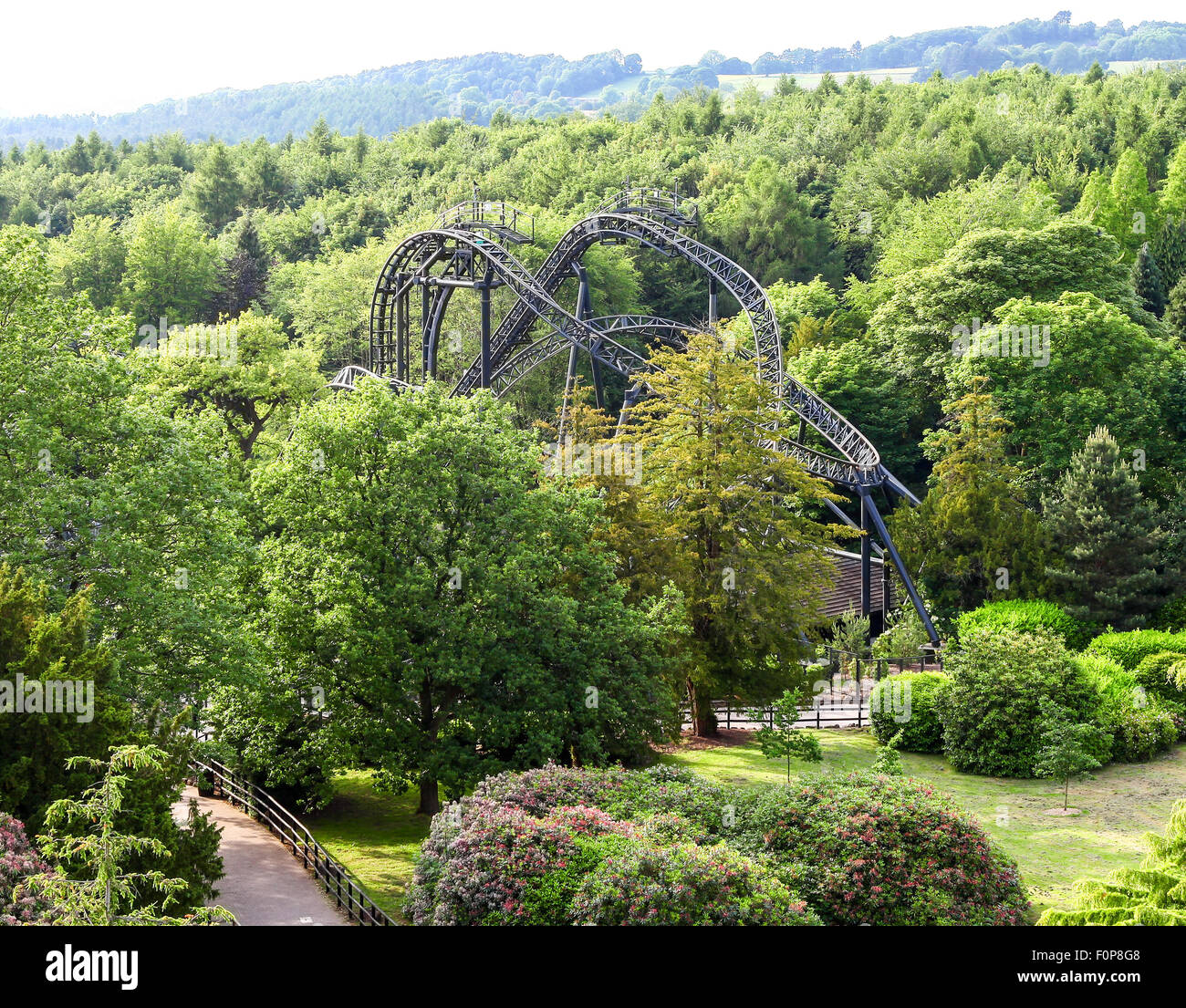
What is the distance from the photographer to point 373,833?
2706 centimetres

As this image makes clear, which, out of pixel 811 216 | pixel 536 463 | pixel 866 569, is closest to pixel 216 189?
pixel 811 216

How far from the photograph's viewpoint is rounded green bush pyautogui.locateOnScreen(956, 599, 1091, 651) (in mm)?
37781

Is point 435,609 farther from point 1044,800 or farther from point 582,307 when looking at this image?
point 582,307

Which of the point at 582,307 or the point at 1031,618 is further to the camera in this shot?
the point at 582,307

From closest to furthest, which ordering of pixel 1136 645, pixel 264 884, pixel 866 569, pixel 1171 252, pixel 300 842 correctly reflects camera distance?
pixel 264 884 < pixel 300 842 < pixel 1136 645 < pixel 866 569 < pixel 1171 252

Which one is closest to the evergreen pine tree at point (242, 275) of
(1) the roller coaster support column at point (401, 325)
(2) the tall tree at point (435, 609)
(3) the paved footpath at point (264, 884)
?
(1) the roller coaster support column at point (401, 325)

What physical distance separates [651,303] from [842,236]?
539 inches

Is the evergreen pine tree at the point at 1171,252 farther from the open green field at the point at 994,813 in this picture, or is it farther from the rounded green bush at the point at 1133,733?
the open green field at the point at 994,813

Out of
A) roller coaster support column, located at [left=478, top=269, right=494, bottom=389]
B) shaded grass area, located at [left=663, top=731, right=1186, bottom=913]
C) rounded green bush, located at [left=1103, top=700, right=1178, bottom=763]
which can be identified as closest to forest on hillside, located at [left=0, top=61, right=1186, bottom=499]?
rounded green bush, located at [left=1103, top=700, right=1178, bottom=763]

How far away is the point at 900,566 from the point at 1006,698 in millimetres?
10246

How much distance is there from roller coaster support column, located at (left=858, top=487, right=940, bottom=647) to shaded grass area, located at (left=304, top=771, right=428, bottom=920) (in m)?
18.6

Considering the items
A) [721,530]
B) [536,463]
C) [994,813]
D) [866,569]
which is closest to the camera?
[536,463]

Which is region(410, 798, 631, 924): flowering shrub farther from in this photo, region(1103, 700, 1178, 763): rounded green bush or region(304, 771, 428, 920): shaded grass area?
region(1103, 700, 1178, 763): rounded green bush

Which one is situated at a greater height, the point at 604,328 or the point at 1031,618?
the point at 604,328
